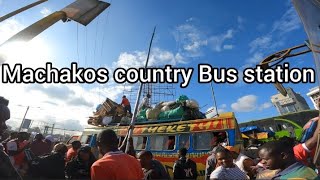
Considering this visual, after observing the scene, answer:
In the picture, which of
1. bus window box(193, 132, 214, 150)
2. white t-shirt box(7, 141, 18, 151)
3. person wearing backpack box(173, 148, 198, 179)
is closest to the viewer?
white t-shirt box(7, 141, 18, 151)

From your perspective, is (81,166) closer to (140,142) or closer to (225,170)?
(225,170)

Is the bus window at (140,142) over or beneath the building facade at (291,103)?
beneath

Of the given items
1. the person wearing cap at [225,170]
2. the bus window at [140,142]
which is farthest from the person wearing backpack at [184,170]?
the bus window at [140,142]

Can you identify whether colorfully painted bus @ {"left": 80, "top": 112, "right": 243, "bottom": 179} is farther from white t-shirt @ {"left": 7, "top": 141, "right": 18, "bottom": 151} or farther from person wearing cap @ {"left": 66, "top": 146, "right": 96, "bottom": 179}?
white t-shirt @ {"left": 7, "top": 141, "right": 18, "bottom": 151}

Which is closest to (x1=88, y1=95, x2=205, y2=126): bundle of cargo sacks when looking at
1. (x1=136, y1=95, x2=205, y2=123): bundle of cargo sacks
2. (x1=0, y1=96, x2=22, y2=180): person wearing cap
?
(x1=136, y1=95, x2=205, y2=123): bundle of cargo sacks

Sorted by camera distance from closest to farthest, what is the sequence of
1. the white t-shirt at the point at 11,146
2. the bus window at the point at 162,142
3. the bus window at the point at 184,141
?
the white t-shirt at the point at 11,146
the bus window at the point at 184,141
the bus window at the point at 162,142

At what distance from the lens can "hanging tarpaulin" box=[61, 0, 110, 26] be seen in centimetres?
584

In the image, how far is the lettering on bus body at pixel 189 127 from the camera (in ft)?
33.6

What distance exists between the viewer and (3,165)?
347 cm

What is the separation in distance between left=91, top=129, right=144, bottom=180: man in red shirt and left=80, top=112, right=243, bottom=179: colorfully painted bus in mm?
7448

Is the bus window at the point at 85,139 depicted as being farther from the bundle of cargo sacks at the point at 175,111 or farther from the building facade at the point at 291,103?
the building facade at the point at 291,103

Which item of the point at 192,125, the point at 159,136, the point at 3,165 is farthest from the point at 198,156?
the point at 3,165

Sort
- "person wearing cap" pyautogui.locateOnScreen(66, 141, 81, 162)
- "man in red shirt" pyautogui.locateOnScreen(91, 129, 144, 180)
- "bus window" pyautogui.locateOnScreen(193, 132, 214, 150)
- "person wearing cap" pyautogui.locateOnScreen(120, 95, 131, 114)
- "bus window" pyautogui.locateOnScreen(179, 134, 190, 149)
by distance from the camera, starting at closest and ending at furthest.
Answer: "man in red shirt" pyautogui.locateOnScreen(91, 129, 144, 180) → "person wearing cap" pyautogui.locateOnScreen(66, 141, 81, 162) → "bus window" pyautogui.locateOnScreen(193, 132, 214, 150) → "bus window" pyautogui.locateOnScreen(179, 134, 190, 149) → "person wearing cap" pyautogui.locateOnScreen(120, 95, 131, 114)

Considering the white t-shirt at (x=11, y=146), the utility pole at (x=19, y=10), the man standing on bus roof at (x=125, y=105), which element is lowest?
the white t-shirt at (x=11, y=146)
